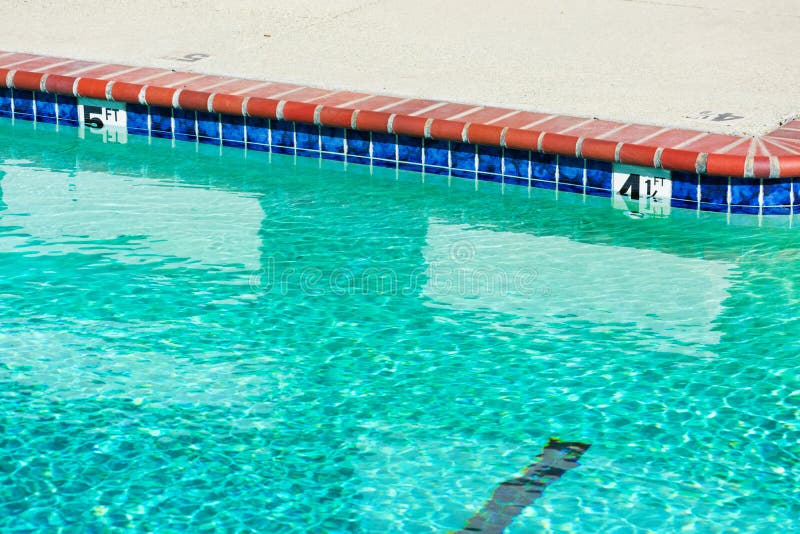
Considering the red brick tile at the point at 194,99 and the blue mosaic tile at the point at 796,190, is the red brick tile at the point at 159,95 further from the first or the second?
the blue mosaic tile at the point at 796,190

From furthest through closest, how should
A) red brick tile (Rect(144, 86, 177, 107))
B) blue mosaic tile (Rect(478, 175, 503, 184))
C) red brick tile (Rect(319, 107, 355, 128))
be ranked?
red brick tile (Rect(144, 86, 177, 107))
red brick tile (Rect(319, 107, 355, 128))
blue mosaic tile (Rect(478, 175, 503, 184))

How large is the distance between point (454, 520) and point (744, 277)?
2.99 meters

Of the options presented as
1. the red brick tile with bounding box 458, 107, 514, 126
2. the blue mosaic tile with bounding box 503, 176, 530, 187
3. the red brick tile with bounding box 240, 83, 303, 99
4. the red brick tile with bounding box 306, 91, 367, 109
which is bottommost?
the blue mosaic tile with bounding box 503, 176, 530, 187

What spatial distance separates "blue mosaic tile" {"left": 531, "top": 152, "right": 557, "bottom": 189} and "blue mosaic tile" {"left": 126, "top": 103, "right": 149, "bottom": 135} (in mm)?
2994

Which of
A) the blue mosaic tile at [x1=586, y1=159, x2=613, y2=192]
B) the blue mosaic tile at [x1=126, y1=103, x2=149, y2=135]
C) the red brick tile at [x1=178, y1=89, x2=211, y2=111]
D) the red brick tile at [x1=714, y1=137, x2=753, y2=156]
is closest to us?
the red brick tile at [x1=714, y1=137, x2=753, y2=156]

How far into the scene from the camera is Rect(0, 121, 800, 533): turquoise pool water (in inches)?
210

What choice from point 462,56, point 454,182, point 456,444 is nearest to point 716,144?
point 454,182

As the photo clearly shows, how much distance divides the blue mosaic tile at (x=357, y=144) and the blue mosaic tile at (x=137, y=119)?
1.67m

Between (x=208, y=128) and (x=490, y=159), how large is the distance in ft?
7.07

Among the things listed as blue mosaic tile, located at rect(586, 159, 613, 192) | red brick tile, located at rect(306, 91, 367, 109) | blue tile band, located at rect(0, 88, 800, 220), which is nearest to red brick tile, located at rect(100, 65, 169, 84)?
blue tile band, located at rect(0, 88, 800, 220)

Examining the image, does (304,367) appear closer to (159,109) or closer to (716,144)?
(716,144)

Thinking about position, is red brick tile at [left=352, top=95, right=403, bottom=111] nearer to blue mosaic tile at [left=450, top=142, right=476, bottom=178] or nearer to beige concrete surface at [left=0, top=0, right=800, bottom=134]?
beige concrete surface at [left=0, top=0, right=800, bottom=134]

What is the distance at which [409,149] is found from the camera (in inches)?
362

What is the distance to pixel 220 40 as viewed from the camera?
36.3 ft
